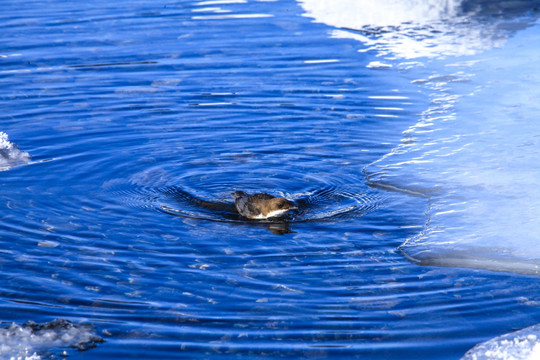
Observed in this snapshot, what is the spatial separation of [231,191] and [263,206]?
3.68 feet

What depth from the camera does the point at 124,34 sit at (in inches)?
613

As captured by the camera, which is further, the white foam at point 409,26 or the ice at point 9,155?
the white foam at point 409,26

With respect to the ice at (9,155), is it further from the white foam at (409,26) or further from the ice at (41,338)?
the white foam at (409,26)

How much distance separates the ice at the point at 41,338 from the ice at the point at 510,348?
2.70 m

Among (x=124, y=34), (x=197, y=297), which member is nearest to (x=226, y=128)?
(x=197, y=297)

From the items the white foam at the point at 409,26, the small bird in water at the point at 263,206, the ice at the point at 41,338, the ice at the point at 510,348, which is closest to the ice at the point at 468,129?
the white foam at the point at 409,26

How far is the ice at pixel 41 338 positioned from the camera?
5059 mm

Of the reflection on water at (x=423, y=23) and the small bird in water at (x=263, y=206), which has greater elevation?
the reflection on water at (x=423, y=23)

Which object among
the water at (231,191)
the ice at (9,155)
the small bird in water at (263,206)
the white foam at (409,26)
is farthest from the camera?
the white foam at (409,26)

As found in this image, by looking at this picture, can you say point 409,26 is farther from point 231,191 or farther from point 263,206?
point 263,206

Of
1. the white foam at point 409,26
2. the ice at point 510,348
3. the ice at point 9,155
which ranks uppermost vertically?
the white foam at point 409,26

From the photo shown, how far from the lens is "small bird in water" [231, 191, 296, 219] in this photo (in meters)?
7.16

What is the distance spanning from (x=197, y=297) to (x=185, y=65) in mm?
8132

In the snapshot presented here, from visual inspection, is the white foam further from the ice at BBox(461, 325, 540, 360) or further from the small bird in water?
the ice at BBox(461, 325, 540, 360)
